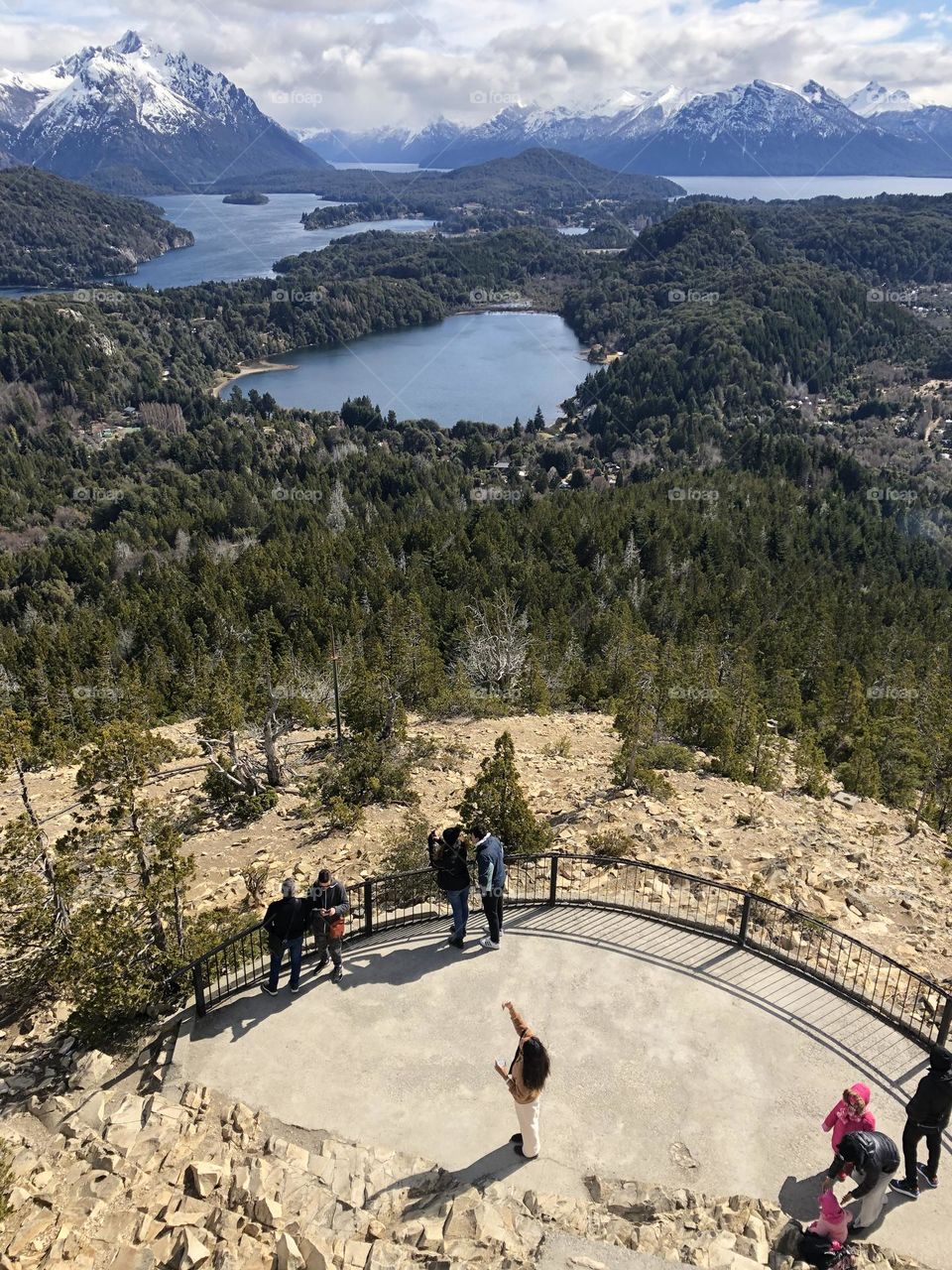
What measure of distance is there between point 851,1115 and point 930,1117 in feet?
2.85

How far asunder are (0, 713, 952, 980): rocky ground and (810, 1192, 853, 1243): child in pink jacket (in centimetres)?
626

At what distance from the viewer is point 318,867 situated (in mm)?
15555

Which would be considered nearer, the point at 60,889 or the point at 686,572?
the point at 60,889

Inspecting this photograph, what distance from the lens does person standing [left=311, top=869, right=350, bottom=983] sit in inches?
412

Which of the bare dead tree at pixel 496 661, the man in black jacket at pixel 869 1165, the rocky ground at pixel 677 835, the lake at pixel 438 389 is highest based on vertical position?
the man in black jacket at pixel 869 1165

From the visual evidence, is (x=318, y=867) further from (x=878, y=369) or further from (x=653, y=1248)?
(x=878, y=369)

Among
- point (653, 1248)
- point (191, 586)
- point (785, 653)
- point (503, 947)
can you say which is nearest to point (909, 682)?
point (785, 653)

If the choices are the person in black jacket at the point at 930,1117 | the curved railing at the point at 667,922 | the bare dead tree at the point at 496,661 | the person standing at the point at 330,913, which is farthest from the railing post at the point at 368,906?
the bare dead tree at the point at 496,661

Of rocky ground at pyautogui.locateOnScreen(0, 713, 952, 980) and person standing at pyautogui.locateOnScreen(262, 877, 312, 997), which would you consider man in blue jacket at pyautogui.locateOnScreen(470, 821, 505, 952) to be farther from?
rocky ground at pyautogui.locateOnScreen(0, 713, 952, 980)

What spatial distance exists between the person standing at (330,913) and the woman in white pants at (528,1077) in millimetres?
3147

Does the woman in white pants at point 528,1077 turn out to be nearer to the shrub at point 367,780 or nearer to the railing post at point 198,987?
the railing post at point 198,987

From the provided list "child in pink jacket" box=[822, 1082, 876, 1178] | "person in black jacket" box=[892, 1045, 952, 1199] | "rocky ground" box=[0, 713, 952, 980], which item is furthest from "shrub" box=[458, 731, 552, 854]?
"person in black jacket" box=[892, 1045, 952, 1199]

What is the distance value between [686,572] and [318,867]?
57.7m

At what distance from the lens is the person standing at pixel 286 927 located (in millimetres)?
10234
